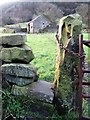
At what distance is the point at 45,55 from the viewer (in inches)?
364

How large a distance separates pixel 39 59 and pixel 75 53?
448 cm

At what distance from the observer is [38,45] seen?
10383mm

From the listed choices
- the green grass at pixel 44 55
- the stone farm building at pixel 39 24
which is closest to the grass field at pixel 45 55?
the green grass at pixel 44 55

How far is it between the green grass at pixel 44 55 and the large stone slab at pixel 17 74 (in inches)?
76.0

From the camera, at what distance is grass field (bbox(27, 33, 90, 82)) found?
24.3ft

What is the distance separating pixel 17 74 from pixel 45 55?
14.6 feet

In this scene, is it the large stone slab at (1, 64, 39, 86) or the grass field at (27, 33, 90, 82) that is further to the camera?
the grass field at (27, 33, 90, 82)

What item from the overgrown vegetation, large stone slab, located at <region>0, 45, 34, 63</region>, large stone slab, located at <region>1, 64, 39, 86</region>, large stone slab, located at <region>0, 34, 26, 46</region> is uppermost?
large stone slab, located at <region>0, 34, 26, 46</region>

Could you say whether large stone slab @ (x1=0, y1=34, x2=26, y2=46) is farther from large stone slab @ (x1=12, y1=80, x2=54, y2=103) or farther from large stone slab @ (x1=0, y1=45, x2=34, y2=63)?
large stone slab @ (x1=12, y1=80, x2=54, y2=103)

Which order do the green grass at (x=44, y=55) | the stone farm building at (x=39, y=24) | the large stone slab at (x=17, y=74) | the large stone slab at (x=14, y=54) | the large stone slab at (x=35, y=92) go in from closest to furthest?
1. the large stone slab at (x=35, y=92)
2. the large stone slab at (x=17, y=74)
3. the large stone slab at (x=14, y=54)
4. the green grass at (x=44, y=55)
5. the stone farm building at (x=39, y=24)

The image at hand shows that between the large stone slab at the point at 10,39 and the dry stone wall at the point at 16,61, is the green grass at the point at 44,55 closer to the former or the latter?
the dry stone wall at the point at 16,61

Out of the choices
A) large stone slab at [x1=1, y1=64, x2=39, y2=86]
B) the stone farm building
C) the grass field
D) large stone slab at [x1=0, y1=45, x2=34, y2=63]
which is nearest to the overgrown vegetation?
the grass field

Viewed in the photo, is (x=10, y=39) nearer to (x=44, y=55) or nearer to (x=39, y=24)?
(x=44, y=55)

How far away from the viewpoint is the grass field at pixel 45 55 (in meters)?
7.39
